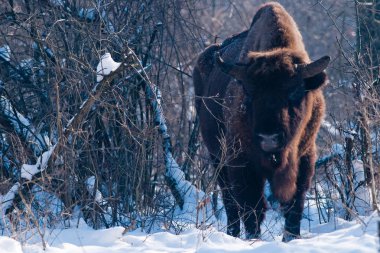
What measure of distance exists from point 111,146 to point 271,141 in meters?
2.34

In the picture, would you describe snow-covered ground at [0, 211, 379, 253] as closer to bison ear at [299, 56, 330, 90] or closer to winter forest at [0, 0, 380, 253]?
winter forest at [0, 0, 380, 253]

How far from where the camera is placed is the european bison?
7.23 meters

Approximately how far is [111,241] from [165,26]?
13.2 ft

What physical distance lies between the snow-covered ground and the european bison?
919 millimetres

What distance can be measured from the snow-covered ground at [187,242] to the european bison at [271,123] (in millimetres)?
919

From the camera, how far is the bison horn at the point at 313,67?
7492mm

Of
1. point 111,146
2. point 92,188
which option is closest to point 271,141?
point 92,188

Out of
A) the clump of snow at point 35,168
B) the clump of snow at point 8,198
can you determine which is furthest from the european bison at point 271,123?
the clump of snow at point 8,198

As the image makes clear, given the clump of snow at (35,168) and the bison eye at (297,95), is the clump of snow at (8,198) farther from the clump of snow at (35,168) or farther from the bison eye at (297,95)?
the bison eye at (297,95)

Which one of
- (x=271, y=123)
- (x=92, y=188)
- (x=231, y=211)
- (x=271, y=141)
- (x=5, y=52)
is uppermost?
(x=5, y=52)

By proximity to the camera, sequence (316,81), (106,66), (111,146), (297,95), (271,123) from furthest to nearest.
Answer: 1. (111,146)
2. (316,81)
3. (297,95)
4. (106,66)
5. (271,123)

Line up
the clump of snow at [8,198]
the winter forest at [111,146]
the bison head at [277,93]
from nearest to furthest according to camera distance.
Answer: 1. the winter forest at [111,146]
2. the bison head at [277,93]
3. the clump of snow at [8,198]

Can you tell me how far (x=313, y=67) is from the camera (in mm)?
7492

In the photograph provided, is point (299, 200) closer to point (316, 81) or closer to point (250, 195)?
point (250, 195)
